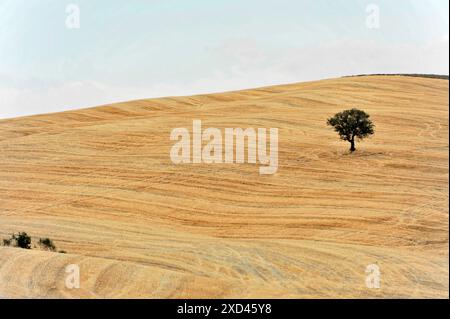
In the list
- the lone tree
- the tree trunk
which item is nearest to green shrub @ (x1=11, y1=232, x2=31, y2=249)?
the tree trunk

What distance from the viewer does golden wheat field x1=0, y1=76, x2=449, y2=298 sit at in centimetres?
2509

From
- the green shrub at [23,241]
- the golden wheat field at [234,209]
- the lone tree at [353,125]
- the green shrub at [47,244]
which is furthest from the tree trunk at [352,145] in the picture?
the green shrub at [23,241]

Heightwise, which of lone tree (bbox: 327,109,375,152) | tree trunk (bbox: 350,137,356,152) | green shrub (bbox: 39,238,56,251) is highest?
lone tree (bbox: 327,109,375,152)

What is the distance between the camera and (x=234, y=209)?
3728 centimetres

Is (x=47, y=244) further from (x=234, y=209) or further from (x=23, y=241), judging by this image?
(x=234, y=209)

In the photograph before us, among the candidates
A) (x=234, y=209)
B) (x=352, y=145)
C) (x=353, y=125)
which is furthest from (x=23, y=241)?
(x=353, y=125)

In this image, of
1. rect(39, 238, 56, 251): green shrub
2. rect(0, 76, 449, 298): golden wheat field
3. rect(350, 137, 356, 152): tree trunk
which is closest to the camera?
rect(0, 76, 449, 298): golden wheat field

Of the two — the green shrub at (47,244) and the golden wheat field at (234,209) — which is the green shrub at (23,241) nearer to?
the green shrub at (47,244)

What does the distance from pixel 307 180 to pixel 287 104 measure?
26131mm

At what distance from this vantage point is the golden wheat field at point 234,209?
82.3ft

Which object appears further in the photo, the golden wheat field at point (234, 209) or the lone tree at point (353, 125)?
the lone tree at point (353, 125)

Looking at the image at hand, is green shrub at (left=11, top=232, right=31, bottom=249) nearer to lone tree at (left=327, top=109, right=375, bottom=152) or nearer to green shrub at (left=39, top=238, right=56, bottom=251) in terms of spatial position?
green shrub at (left=39, top=238, right=56, bottom=251)

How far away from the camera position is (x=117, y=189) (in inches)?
1634
